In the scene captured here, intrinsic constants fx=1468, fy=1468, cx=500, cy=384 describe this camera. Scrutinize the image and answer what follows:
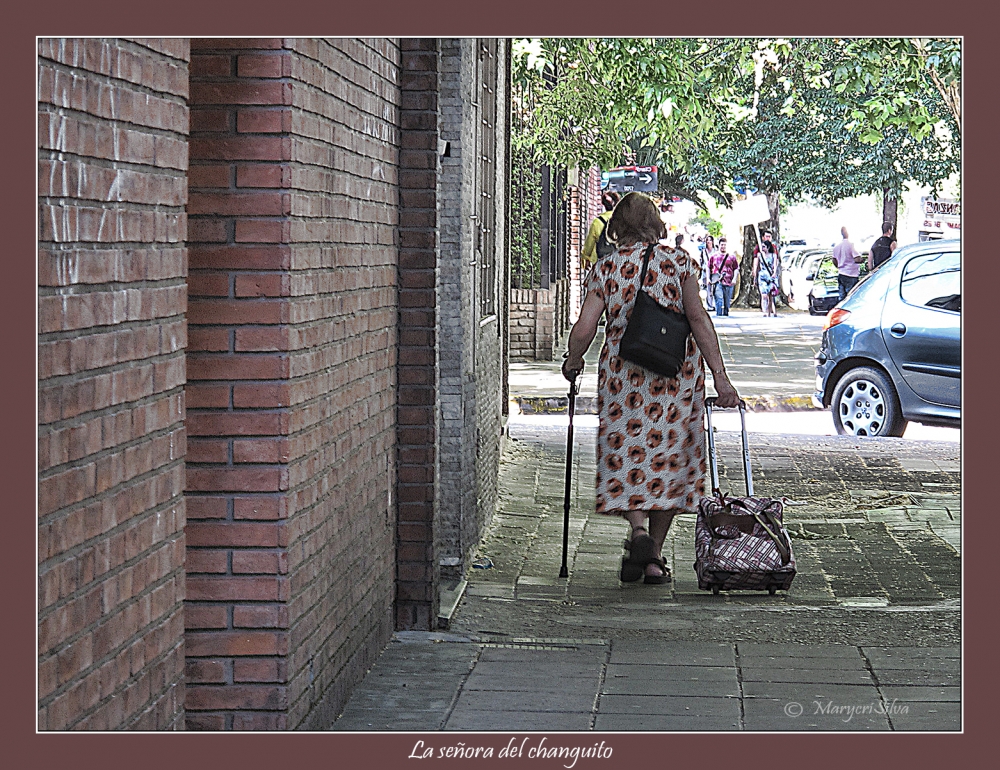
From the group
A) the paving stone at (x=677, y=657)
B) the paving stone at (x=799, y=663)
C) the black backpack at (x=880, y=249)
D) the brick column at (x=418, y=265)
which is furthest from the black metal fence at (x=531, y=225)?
the paving stone at (x=799, y=663)

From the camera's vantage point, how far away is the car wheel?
12.9 meters

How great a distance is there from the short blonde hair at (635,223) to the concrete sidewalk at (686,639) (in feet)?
5.57

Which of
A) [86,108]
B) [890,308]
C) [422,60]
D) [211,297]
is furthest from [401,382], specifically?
[890,308]

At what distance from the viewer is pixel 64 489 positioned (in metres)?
2.66

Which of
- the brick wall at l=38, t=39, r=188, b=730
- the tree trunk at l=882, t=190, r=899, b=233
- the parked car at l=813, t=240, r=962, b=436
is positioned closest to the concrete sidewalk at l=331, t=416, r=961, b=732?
the brick wall at l=38, t=39, r=188, b=730

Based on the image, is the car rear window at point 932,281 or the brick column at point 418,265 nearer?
the brick column at point 418,265

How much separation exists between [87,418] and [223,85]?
4.49 ft

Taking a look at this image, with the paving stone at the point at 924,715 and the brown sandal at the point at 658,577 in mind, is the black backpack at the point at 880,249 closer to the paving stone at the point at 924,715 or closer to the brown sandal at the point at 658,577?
the brown sandal at the point at 658,577

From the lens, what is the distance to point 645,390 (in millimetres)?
6887

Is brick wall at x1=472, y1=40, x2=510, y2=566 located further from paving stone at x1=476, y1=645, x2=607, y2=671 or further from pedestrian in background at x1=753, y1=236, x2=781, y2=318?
pedestrian in background at x1=753, y1=236, x2=781, y2=318

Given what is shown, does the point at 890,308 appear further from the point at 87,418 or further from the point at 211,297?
the point at 87,418

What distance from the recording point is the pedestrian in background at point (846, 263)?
2591 centimetres

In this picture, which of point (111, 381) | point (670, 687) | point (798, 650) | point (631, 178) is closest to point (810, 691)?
point (670, 687)

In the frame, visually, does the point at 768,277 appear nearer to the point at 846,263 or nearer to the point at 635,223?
the point at 846,263
